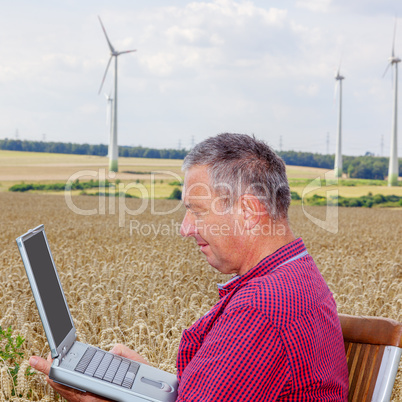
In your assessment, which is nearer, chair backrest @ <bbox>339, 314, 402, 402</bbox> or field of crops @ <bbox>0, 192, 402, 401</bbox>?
chair backrest @ <bbox>339, 314, 402, 402</bbox>

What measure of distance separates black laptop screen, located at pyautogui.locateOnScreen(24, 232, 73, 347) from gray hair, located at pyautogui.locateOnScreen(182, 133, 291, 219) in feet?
2.97

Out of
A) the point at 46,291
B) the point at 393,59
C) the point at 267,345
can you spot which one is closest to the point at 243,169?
the point at 267,345

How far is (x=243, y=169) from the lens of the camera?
248 cm

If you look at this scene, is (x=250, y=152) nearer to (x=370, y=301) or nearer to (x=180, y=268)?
(x=370, y=301)

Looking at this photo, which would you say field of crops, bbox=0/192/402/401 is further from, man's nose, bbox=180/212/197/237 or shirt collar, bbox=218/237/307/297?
shirt collar, bbox=218/237/307/297

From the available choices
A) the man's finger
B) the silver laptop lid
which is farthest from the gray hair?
the man's finger

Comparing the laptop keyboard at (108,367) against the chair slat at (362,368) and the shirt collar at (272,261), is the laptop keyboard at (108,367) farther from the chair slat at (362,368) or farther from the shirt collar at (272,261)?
the chair slat at (362,368)

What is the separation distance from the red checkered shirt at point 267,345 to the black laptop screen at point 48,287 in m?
0.72

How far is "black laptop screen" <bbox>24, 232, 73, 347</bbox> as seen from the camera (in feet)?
8.41

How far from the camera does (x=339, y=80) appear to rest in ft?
207

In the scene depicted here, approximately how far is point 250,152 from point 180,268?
30.8 feet

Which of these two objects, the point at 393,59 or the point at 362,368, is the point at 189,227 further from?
the point at 393,59

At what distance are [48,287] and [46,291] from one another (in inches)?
2.7

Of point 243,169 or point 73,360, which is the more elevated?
point 243,169
